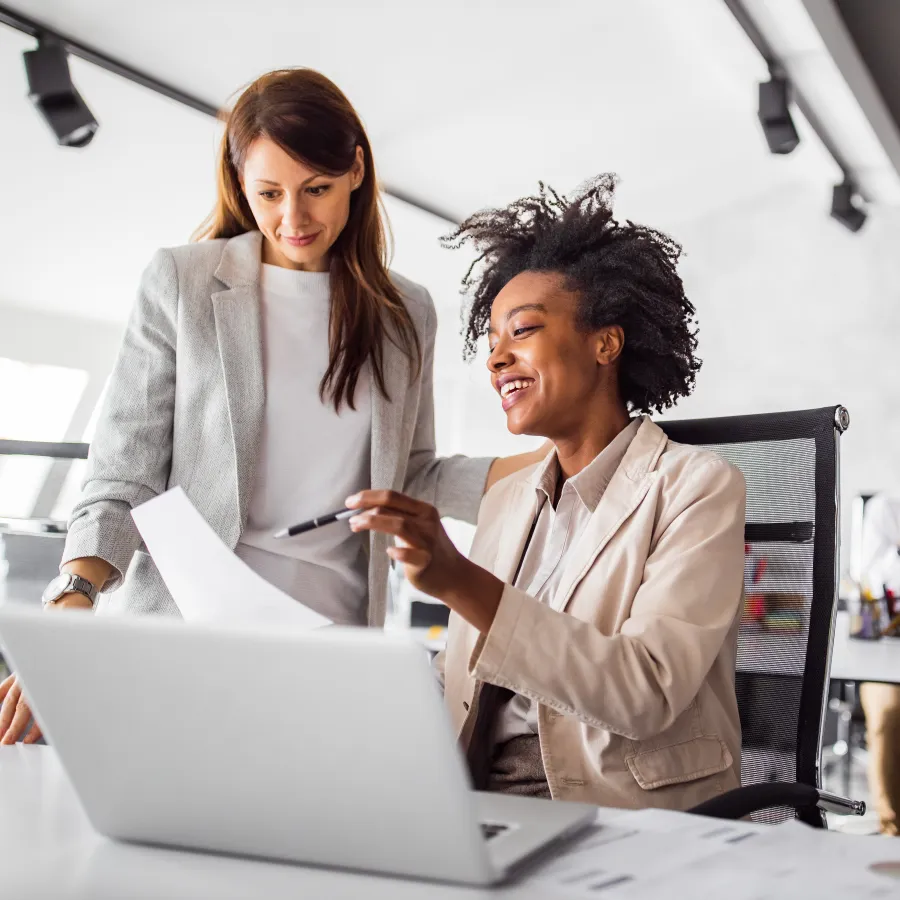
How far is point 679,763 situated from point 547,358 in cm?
57

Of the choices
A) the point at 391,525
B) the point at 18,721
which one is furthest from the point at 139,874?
the point at 18,721

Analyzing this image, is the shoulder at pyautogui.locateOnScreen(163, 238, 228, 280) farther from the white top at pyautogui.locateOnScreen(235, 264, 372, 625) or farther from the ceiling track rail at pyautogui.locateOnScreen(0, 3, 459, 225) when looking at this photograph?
the ceiling track rail at pyautogui.locateOnScreen(0, 3, 459, 225)

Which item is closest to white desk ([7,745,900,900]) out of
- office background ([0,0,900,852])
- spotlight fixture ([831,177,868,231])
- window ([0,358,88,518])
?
office background ([0,0,900,852])

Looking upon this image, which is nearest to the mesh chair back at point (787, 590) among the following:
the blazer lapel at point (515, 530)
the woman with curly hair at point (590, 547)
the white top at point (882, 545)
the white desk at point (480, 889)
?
the woman with curly hair at point (590, 547)

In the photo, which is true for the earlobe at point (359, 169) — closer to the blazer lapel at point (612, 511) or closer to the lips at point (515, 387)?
the lips at point (515, 387)

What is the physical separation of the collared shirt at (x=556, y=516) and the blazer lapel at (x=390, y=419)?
0.72 ft

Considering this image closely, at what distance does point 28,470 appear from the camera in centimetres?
198

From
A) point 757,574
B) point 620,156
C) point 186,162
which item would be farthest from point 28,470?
point 620,156

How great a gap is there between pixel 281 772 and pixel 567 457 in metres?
0.93

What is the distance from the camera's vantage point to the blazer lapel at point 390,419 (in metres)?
1.62

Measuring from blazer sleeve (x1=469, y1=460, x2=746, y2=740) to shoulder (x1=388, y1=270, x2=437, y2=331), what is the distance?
2.00 ft

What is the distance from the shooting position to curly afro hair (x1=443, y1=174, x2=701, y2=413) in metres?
1.56

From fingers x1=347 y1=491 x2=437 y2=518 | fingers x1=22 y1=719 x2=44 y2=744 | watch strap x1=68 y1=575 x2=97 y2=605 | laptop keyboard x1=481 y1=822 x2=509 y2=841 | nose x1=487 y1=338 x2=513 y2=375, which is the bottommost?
fingers x1=22 y1=719 x2=44 y2=744

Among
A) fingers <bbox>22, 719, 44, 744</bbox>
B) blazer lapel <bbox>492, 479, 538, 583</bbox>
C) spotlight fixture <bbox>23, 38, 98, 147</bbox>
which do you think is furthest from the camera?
spotlight fixture <bbox>23, 38, 98, 147</bbox>
